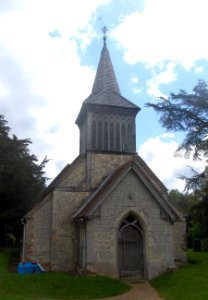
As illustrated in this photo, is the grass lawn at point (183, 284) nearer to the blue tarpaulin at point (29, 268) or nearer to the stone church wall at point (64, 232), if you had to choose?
the stone church wall at point (64, 232)

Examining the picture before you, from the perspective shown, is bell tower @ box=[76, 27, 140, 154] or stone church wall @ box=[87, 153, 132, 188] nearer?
stone church wall @ box=[87, 153, 132, 188]

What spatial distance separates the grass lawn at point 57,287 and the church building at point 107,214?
6.08ft

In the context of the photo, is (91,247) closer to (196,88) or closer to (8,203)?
(196,88)

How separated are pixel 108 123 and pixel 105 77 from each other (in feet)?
14.6

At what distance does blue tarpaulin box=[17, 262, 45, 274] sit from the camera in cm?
1770

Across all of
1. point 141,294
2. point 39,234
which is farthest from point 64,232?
point 141,294

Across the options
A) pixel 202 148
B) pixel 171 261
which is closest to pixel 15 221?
pixel 171 261

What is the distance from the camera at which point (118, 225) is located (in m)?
17.8

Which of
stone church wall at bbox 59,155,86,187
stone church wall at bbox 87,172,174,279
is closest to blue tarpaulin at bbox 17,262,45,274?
stone church wall at bbox 87,172,174,279

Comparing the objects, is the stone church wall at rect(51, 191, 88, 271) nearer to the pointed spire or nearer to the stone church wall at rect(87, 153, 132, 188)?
the stone church wall at rect(87, 153, 132, 188)

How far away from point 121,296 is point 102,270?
3227 millimetres

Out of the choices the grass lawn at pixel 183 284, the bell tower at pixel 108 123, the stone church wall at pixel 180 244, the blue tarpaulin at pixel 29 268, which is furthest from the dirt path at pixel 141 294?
the bell tower at pixel 108 123

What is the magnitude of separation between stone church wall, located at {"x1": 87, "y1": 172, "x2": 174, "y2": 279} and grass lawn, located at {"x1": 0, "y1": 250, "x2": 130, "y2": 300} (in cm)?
132

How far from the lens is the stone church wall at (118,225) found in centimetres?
1700
